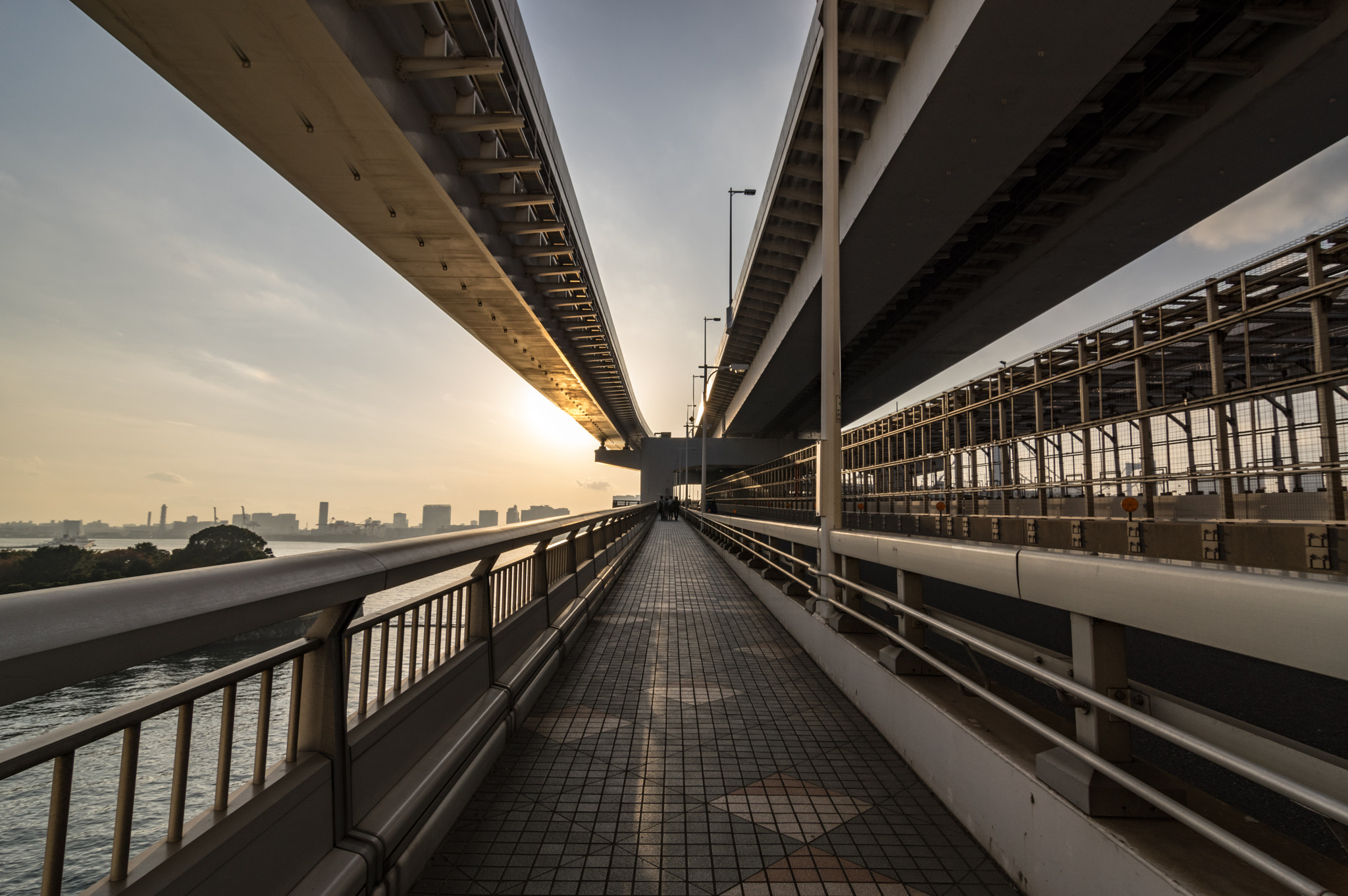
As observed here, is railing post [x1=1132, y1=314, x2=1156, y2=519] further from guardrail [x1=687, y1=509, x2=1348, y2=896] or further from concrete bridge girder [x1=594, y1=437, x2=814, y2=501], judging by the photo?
concrete bridge girder [x1=594, y1=437, x2=814, y2=501]

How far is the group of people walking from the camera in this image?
6881 cm

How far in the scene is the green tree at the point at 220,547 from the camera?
4375 millimetres

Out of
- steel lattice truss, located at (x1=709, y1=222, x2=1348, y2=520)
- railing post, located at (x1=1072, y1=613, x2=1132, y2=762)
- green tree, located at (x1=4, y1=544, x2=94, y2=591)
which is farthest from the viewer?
steel lattice truss, located at (x1=709, y1=222, x2=1348, y2=520)

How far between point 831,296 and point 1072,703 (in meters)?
5.63

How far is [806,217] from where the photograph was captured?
752 inches

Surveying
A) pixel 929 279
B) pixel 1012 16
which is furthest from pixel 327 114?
pixel 929 279

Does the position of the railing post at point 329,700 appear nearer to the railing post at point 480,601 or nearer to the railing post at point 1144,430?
the railing post at point 480,601

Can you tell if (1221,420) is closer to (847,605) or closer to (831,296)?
(831,296)

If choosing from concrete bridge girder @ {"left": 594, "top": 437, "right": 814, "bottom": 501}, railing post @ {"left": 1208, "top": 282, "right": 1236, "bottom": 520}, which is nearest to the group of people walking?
concrete bridge girder @ {"left": 594, "top": 437, "right": 814, "bottom": 501}

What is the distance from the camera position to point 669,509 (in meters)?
72.2

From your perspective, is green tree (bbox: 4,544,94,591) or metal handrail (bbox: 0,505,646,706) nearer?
metal handrail (bbox: 0,505,646,706)

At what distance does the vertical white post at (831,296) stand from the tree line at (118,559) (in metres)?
5.33

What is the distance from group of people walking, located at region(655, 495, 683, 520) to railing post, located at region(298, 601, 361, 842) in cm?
6458

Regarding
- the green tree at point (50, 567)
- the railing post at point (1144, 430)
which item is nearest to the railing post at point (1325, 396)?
the railing post at point (1144, 430)
